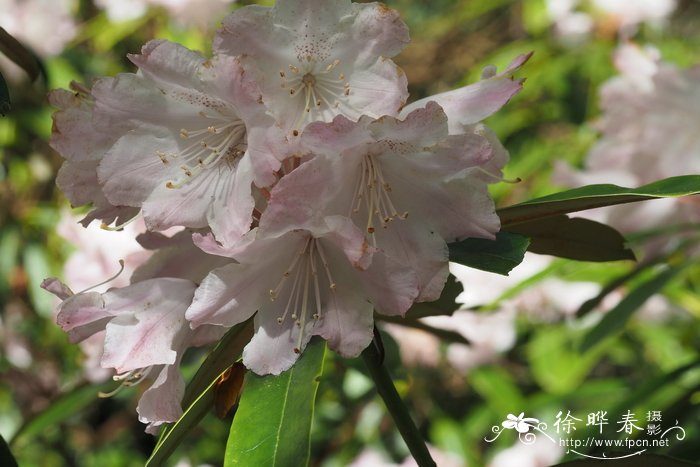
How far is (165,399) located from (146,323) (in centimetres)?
6

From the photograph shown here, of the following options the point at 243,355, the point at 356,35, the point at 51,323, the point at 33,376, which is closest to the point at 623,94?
the point at 356,35

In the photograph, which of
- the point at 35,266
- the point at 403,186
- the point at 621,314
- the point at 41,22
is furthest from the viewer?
the point at 41,22

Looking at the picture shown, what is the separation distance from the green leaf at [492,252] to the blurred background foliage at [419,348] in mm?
696

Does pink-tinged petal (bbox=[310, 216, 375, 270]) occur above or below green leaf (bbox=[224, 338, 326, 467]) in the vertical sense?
above

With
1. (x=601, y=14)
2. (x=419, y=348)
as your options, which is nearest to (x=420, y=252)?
(x=419, y=348)

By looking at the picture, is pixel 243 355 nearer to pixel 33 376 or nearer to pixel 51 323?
pixel 51 323

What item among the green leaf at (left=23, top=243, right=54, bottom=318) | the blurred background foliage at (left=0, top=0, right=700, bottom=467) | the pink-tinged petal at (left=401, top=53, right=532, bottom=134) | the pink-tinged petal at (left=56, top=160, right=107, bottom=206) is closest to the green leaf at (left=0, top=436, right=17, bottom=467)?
the pink-tinged petal at (left=56, top=160, right=107, bottom=206)

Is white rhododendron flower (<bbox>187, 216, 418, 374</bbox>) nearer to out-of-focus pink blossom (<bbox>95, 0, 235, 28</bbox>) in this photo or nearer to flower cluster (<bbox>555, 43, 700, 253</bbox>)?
flower cluster (<bbox>555, 43, 700, 253</bbox>)

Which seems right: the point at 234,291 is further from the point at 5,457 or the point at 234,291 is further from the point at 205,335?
the point at 5,457

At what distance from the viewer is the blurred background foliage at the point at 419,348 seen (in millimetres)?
1703

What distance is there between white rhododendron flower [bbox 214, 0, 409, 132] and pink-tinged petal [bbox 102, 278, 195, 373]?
17cm

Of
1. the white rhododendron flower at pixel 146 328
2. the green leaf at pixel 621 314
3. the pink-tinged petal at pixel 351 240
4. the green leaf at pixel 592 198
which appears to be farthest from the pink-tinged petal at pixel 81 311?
the green leaf at pixel 621 314

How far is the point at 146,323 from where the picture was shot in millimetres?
697

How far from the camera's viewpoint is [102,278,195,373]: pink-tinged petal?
688 mm
